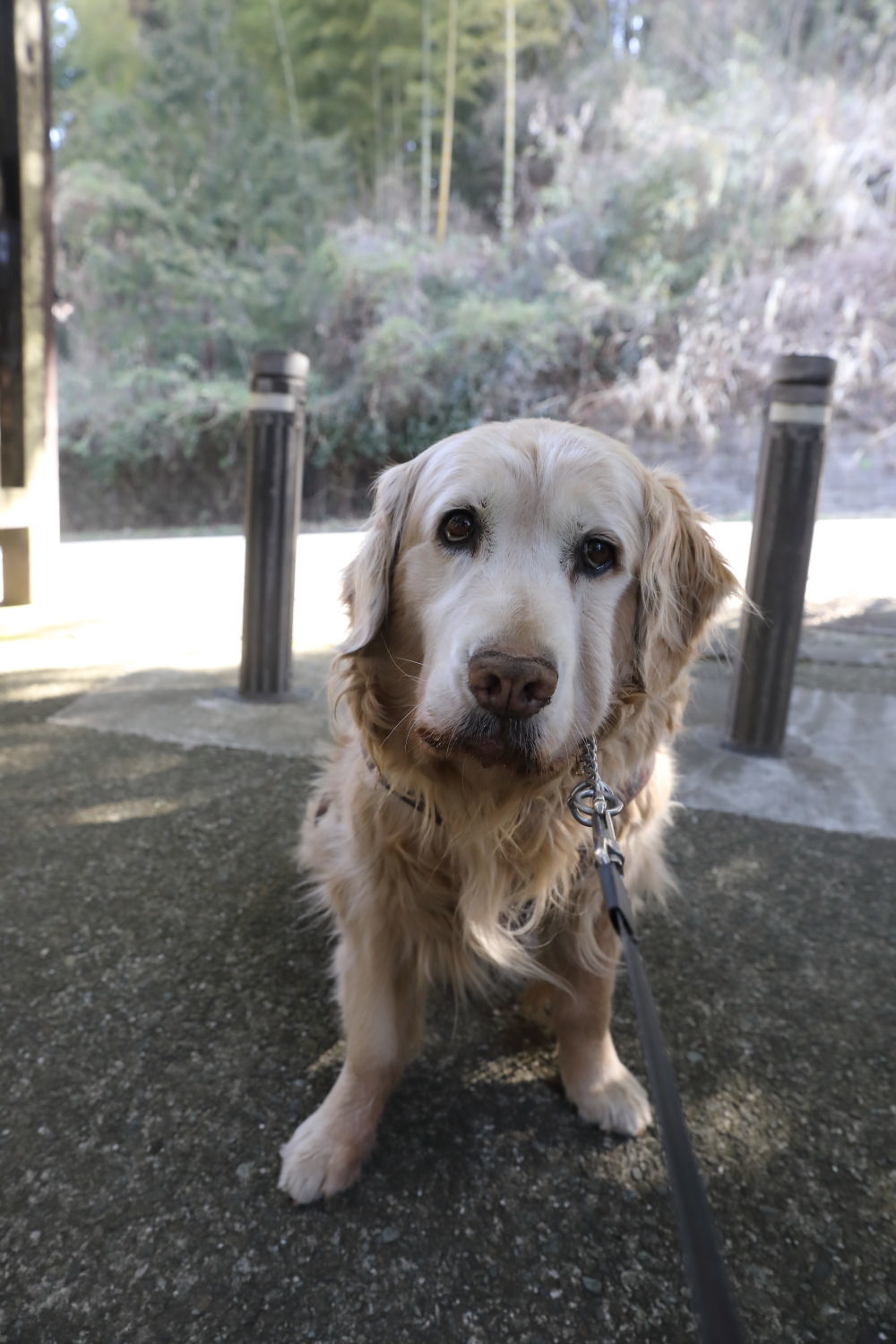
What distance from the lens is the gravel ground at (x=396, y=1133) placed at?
131 centimetres

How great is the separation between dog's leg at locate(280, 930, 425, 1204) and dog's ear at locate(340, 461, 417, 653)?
0.58m

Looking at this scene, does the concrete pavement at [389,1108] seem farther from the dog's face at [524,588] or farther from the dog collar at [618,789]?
the dog's face at [524,588]

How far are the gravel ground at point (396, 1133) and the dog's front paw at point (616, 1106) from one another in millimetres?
35

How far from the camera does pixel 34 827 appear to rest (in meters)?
2.63

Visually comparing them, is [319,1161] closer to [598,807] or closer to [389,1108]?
[389,1108]

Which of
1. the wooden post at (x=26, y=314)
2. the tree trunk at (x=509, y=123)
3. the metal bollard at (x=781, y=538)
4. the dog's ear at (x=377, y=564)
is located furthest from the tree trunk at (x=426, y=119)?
the dog's ear at (x=377, y=564)

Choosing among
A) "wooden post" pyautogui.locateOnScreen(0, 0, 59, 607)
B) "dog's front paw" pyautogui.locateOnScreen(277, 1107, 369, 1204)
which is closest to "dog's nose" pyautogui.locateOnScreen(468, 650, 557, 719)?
"dog's front paw" pyautogui.locateOnScreen(277, 1107, 369, 1204)

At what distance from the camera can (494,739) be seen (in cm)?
135

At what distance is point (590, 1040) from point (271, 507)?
251 cm

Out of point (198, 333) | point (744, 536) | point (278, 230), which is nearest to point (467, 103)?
point (278, 230)

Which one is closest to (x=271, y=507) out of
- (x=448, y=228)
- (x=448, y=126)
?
(x=448, y=228)

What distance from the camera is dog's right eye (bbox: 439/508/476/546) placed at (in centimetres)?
155

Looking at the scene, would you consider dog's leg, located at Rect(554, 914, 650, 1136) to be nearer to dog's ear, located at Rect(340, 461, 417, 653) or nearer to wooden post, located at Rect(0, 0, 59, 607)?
dog's ear, located at Rect(340, 461, 417, 653)

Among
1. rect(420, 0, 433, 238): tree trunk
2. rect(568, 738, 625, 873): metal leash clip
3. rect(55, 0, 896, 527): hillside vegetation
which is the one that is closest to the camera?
rect(568, 738, 625, 873): metal leash clip
